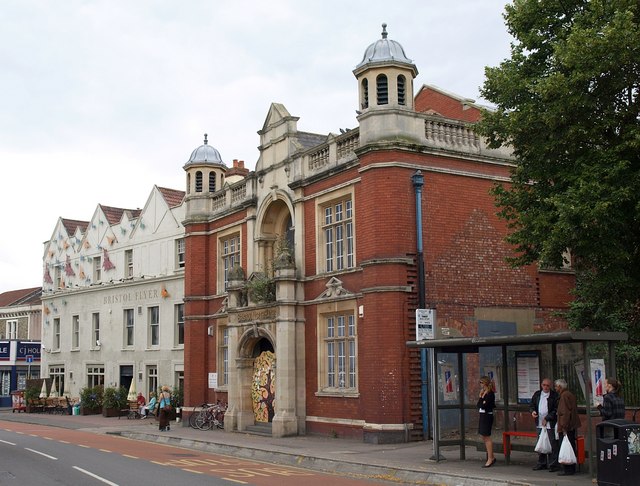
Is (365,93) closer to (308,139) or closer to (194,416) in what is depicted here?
(308,139)

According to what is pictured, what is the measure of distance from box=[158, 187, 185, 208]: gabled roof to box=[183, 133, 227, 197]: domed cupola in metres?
7.39

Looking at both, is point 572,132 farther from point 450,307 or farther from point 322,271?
point 322,271

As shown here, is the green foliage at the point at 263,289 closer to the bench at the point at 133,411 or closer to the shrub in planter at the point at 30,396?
the bench at the point at 133,411

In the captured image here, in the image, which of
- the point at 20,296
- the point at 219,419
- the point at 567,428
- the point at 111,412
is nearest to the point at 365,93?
the point at 567,428

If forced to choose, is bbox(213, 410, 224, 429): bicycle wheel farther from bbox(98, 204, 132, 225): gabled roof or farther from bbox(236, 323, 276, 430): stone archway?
bbox(98, 204, 132, 225): gabled roof

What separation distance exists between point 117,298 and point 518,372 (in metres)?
30.2

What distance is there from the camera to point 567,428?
14.1 meters

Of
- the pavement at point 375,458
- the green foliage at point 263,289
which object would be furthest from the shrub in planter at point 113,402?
the green foliage at point 263,289

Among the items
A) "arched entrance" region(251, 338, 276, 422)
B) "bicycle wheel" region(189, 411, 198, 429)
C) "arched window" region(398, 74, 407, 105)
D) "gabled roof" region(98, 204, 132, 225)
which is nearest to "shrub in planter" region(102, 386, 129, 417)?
"bicycle wheel" region(189, 411, 198, 429)

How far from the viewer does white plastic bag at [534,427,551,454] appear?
1467 cm

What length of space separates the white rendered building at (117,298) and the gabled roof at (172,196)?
0.18ft

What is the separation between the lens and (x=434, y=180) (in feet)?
74.3

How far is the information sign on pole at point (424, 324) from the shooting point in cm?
2056

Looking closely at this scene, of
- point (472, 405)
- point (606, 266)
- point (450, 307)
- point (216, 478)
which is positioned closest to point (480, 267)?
point (450, 307)
